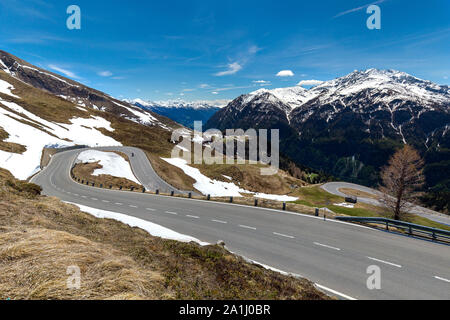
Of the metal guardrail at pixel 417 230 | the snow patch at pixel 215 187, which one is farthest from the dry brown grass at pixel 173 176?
the metal guardrail at pixel 417 230

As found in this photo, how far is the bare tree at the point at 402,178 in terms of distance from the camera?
26812mm

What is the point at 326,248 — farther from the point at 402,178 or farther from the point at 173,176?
the point at 173,176

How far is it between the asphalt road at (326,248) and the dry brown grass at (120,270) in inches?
108

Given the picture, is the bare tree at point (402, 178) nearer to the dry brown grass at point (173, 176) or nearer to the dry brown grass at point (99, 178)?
the dry brown grass at point (173, 176)

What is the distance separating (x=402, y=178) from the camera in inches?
1085

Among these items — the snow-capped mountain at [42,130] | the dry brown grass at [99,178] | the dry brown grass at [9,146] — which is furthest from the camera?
the snow-capped mountain at [42,130]

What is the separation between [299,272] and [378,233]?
8570mm

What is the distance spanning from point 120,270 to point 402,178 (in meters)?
33.9

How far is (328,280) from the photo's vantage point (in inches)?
360

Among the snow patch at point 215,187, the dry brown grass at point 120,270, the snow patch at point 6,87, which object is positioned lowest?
the snow patch at point 215,187

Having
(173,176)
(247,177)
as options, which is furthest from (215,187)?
(247,177)

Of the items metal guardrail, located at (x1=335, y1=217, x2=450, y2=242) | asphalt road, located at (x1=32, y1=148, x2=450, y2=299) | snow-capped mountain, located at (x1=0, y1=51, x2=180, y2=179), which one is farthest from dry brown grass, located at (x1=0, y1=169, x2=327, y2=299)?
snow-capped mountain, located at (x1=0, y1=51, x2=180, y2=179)

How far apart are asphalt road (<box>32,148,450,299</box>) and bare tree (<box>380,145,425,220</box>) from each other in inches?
696
